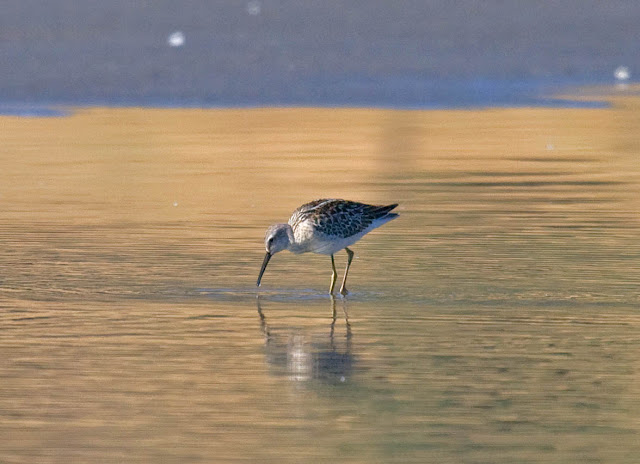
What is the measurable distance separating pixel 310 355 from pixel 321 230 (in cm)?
219

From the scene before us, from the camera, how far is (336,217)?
1012cm

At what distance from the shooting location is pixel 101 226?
12.5 metres

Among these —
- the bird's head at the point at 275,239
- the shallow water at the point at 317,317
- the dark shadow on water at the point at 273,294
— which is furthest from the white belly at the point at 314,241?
the dark shadow on water at the point at 273,294

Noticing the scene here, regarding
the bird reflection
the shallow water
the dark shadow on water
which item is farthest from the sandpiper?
the bird reflection

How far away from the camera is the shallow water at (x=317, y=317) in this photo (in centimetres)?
645

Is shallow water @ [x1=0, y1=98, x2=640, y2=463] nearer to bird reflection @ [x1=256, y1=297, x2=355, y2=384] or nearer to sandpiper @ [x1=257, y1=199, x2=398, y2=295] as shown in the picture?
bird reflection @ [x1=256, y1=297, x2=355, y2=384]

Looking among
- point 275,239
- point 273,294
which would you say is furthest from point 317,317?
point 275,239

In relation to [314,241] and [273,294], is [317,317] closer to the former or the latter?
[273,294]

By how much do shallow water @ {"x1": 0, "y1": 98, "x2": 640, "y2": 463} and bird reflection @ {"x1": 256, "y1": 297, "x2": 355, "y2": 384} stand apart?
21 mm

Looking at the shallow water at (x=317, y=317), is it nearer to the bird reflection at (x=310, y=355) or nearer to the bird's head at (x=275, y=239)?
the bird reflection at (x=310, y=355)

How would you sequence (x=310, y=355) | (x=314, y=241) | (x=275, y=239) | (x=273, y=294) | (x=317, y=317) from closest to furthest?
(x=310, y=355) → (x=317, y=317) → (x=273, y=294) → (x=275, y=239) → (x=314, y=241)

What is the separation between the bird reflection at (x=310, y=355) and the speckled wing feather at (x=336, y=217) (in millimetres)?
1398

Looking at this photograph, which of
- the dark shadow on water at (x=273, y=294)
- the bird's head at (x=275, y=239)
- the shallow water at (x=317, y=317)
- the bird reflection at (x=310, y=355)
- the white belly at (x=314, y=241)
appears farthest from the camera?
the white belly at (x=314, y=241)

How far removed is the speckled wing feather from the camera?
10.1 metres
